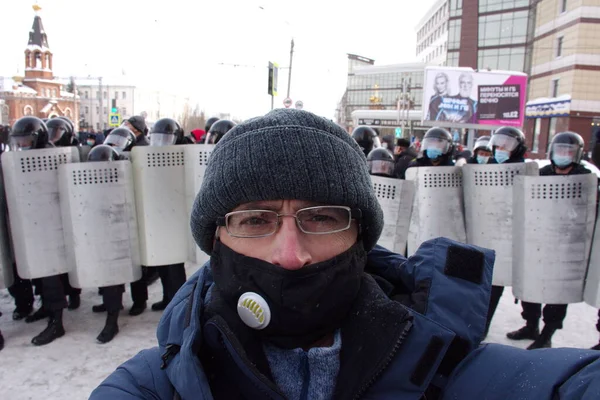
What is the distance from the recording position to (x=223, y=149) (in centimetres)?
139

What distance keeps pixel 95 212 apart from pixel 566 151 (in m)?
4.58

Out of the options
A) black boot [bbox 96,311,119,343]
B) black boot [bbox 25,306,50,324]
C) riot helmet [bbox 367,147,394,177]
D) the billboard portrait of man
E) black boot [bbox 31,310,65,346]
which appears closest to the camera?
black boot [bbox 31,310,65,346]

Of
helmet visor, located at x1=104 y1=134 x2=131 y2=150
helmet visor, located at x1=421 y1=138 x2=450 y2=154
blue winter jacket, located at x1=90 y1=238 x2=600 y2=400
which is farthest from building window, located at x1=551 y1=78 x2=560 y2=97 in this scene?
blue winter jacket, located at x1=90 y1=238 x2=600 y2=400

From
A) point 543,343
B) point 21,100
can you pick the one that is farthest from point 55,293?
point 21,100

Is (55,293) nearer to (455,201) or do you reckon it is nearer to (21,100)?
(455,201)

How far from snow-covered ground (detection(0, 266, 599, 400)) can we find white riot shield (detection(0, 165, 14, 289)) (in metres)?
0.60

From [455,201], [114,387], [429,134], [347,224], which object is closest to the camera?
[114,387]

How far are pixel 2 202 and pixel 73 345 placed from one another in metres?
1.54

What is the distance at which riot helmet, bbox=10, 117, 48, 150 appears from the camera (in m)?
4.04

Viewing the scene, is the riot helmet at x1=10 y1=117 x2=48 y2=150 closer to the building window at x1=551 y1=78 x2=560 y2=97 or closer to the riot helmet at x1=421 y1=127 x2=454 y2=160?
the riot helmet at x1=421 y1=127 x2=454 y2=160

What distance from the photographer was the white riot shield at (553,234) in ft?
12.0

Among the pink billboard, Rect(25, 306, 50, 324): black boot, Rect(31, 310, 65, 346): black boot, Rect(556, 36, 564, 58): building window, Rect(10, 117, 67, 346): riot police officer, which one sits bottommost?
Rect(25, 306, 50, 324): black boot

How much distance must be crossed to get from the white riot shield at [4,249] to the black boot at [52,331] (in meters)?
0.53

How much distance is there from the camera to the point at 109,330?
4.32 m
